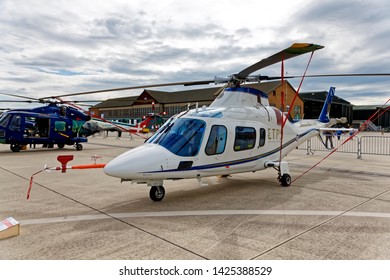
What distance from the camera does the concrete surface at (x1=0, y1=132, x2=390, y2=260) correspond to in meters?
3.95

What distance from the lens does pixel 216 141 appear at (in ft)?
22.3

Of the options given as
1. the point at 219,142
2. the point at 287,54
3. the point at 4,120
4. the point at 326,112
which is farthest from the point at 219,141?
the point at 4,120

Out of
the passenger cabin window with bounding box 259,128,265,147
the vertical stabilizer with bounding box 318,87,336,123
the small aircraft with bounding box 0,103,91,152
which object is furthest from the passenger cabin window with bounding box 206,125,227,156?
the small aircraft with bounding box 0,103,91,152

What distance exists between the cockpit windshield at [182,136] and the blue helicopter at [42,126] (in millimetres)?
12036

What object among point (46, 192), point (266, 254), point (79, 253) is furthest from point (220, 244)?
point (46, 192)

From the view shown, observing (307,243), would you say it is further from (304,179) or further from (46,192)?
(46,192)

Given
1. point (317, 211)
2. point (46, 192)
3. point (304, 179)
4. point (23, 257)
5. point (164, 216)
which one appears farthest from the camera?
point (304, 179)

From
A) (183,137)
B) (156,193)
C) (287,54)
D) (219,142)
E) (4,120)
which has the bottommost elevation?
(156,193)

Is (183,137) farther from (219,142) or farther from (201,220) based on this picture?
(201,220)

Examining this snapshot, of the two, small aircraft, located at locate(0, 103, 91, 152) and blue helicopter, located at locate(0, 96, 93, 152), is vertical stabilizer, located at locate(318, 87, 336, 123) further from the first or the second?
small aircraft, located at locate(0, 103, 91, 152)

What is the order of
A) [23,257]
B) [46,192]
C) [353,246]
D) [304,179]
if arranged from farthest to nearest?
[304,179], [46,192], [353,246], [23,257]

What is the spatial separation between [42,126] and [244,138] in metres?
15.3

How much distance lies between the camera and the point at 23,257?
375cm

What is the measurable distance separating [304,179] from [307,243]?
5492 mm
